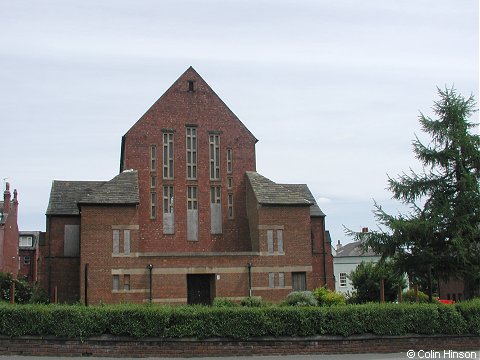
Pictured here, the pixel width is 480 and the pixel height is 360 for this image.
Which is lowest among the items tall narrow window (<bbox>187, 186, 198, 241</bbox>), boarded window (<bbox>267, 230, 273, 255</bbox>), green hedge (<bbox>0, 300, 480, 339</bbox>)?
green hedge (<bbox>0, 300, 480, 339</bbox>)

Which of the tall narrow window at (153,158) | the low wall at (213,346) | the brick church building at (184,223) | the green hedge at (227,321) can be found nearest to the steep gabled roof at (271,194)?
the brick church building at (184,223)

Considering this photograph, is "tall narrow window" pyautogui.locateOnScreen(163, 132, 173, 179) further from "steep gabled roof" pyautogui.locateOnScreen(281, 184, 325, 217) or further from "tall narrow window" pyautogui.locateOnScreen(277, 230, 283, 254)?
"steep gabled roof" pyautogui.locateOnScreen(281, 184, 325, 217)

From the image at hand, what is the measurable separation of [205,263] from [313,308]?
18105mm

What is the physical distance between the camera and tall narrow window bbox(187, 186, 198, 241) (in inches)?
1591

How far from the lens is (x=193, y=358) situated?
18781 mm

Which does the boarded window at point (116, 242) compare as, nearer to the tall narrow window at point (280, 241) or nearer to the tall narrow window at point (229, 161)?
the tall narrow window at point (229, 161)

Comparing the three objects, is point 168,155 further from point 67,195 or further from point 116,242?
point 67,195

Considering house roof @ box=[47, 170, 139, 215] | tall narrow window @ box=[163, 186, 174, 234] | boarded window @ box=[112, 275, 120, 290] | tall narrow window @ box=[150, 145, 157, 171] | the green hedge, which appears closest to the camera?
the green hedge

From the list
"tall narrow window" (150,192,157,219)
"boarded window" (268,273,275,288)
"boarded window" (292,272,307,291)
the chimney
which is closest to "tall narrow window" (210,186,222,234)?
"tall narrow window" (150,192,157,219)

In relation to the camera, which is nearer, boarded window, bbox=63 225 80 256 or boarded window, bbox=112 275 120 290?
boarded window, bbox=112 275 120 290

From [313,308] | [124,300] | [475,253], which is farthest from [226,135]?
[313,308]

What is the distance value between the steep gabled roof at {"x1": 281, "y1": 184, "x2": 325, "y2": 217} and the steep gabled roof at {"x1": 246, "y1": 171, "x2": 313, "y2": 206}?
538 cm

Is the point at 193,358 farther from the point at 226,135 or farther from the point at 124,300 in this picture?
the point at 226,135

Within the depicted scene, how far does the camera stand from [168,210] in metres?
40.4
